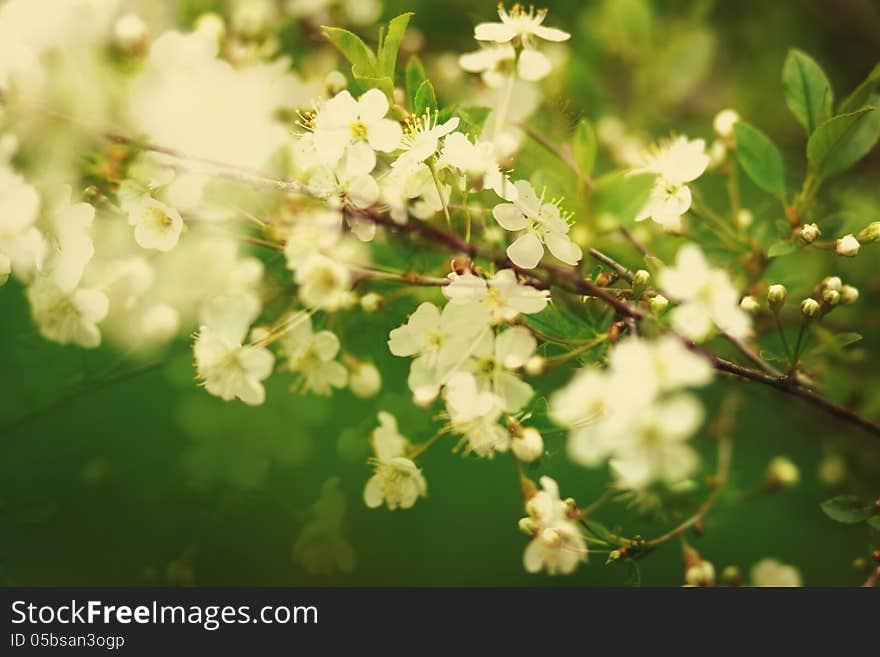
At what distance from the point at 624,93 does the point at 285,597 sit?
1.71 meters

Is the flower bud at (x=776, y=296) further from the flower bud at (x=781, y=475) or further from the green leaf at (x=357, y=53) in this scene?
the green leaf at (x=357, y=53)

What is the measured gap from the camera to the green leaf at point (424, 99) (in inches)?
33.0

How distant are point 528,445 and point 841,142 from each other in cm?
60

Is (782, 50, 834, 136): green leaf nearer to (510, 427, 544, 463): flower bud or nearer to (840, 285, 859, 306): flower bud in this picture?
(840, 285, 859, 306): flower bud

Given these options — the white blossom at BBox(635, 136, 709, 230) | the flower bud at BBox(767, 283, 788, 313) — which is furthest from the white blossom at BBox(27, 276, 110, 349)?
the flower bud at BBox(767, 283, 788, 313)

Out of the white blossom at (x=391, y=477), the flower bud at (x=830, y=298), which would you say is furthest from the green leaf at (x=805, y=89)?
the white blossom at (x=391, y=477)

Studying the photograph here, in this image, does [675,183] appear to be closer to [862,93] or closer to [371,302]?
[862,93]

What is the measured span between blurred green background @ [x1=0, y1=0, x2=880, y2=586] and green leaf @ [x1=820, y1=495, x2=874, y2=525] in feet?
0.86

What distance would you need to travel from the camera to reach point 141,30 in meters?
1.11

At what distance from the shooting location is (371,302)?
888 millimetres

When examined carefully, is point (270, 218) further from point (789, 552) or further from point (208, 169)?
point (789, 552)

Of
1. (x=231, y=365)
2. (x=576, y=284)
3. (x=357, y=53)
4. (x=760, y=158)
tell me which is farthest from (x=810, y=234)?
(x=231, y=365)

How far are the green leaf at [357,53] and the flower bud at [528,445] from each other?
451 mm

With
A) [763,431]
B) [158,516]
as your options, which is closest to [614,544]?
[158,516]
